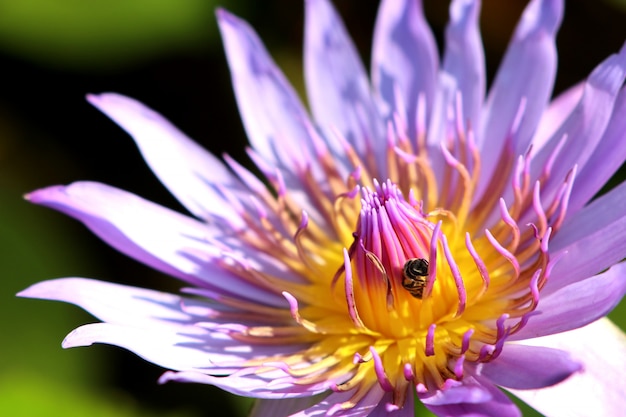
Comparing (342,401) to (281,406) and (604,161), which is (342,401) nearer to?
(281,406)

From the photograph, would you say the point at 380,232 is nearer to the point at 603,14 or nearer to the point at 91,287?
the point at 91,287

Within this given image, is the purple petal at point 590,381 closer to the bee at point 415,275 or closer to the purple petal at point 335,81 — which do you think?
the bee at point 415,275

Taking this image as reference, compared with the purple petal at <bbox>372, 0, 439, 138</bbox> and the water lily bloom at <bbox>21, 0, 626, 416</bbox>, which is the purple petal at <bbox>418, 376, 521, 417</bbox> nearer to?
the water lily bloom at <bbox>21, 0, 626, 416</bbox>

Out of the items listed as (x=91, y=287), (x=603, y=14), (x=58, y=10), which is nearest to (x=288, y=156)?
(x=91, y=287)

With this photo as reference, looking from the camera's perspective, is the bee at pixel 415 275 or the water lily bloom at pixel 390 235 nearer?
the water lily bloom at pixel 390 235

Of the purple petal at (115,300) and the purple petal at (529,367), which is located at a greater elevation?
the purple petal at (115,300)

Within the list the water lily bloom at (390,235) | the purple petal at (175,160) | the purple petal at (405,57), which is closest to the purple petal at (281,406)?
the water lily bloom at (390,235)
